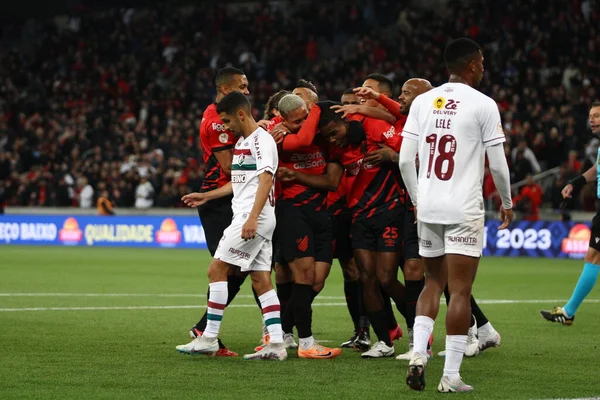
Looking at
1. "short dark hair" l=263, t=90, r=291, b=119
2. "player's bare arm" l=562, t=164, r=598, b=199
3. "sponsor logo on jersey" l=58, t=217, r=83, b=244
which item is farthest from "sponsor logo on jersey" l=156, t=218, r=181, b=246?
"short dark hair" l=263, t=90, r=291, b=119

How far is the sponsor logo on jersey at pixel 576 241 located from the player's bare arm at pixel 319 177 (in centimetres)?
1557

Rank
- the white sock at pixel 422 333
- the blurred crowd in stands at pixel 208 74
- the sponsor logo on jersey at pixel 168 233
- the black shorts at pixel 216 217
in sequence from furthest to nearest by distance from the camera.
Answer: the sponsor logo on jersey at pixel 168 233 < the blurred crowd in stands at pixel 208 74 < the black shorts at pixel 216 217 < the white sock at pixel 422 333

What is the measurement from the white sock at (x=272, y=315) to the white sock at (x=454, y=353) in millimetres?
1930

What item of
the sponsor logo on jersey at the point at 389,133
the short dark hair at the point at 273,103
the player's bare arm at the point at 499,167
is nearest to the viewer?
the player's bare arm at the point at 499,167

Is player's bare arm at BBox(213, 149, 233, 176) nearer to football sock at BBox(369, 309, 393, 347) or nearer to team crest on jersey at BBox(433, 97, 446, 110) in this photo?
football sock at BBox(369, 309, 393, 347)

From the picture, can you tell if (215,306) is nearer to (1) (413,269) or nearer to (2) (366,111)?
(1) (413,269)

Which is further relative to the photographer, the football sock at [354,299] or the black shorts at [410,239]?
the football sock at [354,299]

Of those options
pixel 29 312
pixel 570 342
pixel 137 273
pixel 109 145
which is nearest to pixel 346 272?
pixel 570 342

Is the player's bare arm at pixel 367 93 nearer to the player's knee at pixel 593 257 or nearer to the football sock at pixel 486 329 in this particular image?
the football sock at pixel 486 329

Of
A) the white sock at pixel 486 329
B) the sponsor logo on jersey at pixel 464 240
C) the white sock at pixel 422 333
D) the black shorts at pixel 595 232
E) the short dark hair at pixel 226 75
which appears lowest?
the white sock at pixel 486 329

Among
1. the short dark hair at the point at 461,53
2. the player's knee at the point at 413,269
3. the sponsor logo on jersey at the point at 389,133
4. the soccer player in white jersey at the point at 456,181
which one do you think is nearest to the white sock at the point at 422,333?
the soccer player in white jersey at the point at 456,181

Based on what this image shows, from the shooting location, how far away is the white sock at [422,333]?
6.96m

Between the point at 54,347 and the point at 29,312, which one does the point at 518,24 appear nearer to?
the point at 29,312

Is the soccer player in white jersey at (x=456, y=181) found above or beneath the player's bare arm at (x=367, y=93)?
beneath
